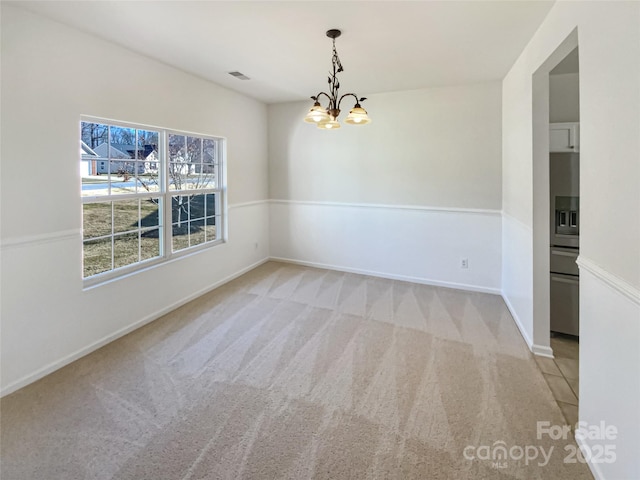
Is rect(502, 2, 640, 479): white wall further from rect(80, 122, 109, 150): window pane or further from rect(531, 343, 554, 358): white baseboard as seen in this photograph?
rect(80, 122, 109, 150): window pane

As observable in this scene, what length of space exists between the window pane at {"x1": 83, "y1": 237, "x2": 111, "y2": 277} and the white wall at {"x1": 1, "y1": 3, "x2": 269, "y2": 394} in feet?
0.53

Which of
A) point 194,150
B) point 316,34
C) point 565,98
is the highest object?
point 316,34

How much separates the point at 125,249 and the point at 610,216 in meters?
3.68

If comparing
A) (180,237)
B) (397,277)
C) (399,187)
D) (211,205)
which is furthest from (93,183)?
(397,277)

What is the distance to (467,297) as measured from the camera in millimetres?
4234

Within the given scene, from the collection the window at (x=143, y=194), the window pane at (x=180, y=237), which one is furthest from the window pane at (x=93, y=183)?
the window pane at (x=180, y=237)

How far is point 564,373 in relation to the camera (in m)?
2.56

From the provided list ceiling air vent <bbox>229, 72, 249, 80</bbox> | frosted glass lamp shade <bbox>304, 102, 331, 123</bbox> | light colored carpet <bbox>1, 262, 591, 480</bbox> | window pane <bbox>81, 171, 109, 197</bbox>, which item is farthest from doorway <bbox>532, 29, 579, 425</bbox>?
window pane <bbox>81, 171, 109, 197</bbox>

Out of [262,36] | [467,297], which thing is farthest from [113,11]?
[467,297]

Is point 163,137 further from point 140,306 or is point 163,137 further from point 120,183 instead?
point 140,306

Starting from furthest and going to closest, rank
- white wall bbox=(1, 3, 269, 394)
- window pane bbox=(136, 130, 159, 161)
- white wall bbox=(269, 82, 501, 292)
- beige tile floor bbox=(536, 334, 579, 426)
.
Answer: white wall bbox=(269, 82, 501, 292) → window pane bbox=(136, 130, 159, 161) → white wall bbox=(1, 3, 269, 394) → beige tile floor bbox=(536, 334, 579, 426)

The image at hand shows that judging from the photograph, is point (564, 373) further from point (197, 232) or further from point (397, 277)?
point (197, 232)

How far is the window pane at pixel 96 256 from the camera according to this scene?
295cm

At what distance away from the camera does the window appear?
2982mm
